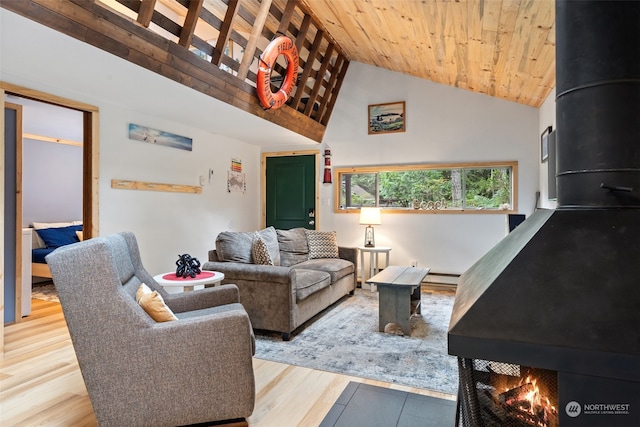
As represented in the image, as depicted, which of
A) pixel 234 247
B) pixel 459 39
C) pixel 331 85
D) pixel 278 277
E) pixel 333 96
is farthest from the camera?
pixel 333 96

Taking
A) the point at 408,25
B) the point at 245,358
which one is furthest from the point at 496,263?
the point at 408,25

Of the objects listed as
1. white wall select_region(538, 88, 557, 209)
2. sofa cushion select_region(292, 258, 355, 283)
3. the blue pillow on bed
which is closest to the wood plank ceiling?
white wall select_region(538, 88, 557, 209)

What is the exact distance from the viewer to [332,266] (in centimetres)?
423

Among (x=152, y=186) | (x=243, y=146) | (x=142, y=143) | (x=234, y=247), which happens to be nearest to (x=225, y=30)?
(x=142, y=143)

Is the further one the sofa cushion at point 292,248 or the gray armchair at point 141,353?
the sofa cushion at point 292,248

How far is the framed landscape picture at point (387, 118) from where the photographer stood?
549cm

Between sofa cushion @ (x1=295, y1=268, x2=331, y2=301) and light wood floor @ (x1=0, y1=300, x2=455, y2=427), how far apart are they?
0.74 m

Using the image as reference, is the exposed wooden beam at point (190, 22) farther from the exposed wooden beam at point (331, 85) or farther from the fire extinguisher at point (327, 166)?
the fire extinguisher at point (327, 166)

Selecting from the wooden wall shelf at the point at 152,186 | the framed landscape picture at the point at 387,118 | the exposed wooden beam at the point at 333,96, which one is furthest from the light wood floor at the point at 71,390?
the exposed wooden beam at the point at 333,96

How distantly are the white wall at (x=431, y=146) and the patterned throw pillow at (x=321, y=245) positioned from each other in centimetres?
101

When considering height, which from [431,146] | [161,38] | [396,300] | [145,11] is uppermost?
[145,11]

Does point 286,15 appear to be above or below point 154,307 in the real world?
above

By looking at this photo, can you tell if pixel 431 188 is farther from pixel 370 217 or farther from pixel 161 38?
pixel 161 38

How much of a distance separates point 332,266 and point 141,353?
2667 millimetres
